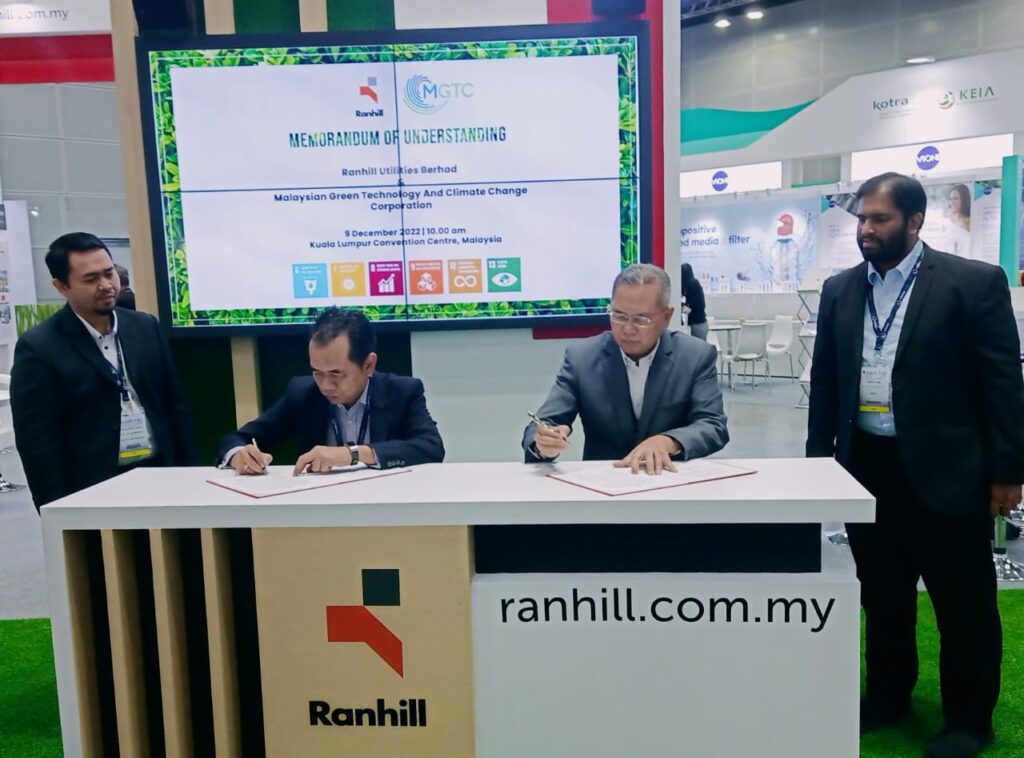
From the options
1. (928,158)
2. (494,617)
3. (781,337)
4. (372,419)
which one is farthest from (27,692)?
(928,158)

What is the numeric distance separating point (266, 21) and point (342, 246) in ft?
2.95

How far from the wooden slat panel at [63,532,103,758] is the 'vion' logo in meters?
0.58

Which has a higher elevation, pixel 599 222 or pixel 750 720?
pixel 599 222

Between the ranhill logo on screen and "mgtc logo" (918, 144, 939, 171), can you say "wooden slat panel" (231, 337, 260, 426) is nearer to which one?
the ranhill logo on screen

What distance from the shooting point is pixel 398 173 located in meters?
3.06

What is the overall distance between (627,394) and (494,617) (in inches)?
36.2

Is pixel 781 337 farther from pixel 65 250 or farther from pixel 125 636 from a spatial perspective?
pixel 125 636

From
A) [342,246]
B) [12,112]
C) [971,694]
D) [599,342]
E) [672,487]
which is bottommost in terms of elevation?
[971,694]

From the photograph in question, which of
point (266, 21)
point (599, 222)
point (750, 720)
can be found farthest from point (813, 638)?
point (266, 21)

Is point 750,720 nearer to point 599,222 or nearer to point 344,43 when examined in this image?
point 599,222

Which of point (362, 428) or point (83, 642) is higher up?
point (362, 428)

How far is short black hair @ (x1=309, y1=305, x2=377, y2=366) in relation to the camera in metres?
2.34

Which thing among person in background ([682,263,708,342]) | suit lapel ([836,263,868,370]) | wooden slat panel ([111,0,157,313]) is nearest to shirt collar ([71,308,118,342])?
wooden slat panel ([111,0,157,313])

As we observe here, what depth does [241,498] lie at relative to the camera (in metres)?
1.86
